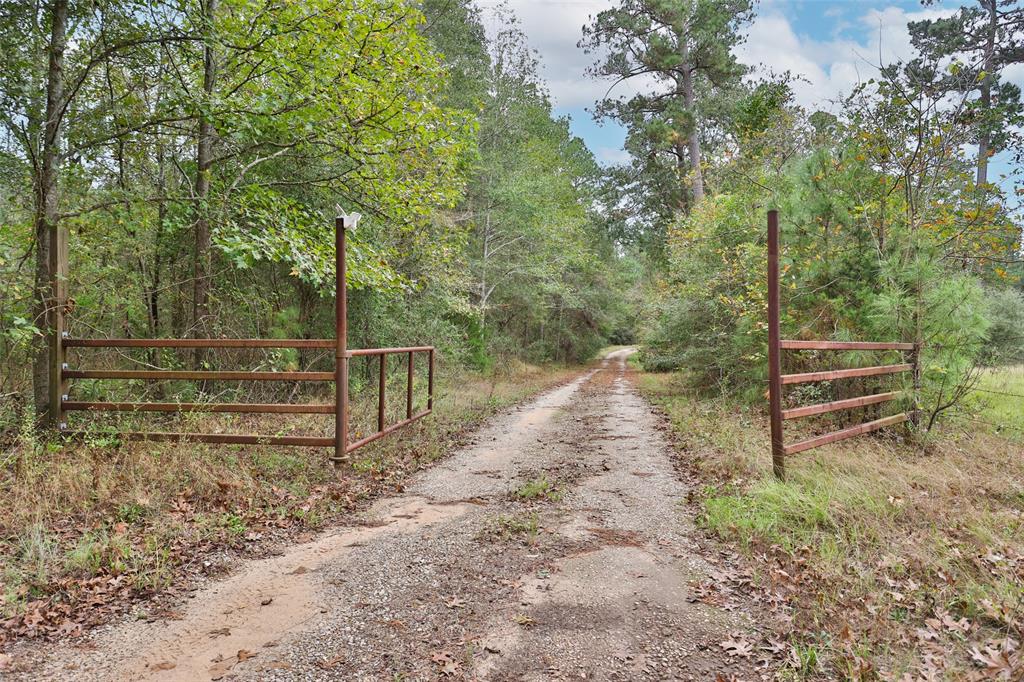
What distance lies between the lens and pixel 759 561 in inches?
132

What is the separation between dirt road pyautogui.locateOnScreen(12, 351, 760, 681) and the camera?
228cm

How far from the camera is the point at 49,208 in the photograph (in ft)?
17.6

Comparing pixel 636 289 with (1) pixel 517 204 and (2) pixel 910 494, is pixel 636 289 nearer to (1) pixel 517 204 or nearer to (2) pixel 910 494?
(1) pixel 517 204

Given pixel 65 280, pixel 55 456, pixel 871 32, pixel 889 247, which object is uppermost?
pixel 871 32

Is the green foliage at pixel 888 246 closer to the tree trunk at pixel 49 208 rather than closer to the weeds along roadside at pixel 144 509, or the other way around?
the weeds along roadside at pixel 144 509

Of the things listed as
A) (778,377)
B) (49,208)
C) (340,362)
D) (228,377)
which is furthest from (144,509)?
(778,377)

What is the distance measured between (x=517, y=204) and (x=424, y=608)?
15.0m

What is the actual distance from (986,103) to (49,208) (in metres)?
12.0

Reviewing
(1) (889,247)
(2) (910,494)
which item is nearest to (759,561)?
(2) (910,494)

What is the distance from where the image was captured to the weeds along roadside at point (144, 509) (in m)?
2.85

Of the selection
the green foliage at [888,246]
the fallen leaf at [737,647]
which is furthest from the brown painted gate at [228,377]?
the green foliage at [888,246]

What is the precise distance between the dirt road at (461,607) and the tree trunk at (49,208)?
4013 millimetres

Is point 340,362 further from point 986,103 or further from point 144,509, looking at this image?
point 986,103

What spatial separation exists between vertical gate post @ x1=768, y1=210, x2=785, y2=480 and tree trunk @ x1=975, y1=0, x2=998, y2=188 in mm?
2970
